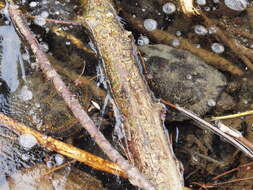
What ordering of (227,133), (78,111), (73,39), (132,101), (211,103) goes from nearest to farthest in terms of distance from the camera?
(78,111) < (132,101) < (227,133) < (211,103) < (73,39)

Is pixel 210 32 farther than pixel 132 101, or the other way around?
pixel 210 32

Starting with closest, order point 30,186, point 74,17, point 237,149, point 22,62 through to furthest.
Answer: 1. point 30,186
2. point 237,149
3. point 22,62
4. point 74,17

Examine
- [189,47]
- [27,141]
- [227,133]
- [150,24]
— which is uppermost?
[150,24]

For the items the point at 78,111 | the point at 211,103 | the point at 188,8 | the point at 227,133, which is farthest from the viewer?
the point at 188,8

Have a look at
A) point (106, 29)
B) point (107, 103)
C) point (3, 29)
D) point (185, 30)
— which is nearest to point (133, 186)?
point (107, 103)

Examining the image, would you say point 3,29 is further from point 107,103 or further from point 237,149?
point 237,149

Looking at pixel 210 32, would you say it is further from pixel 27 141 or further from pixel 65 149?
pixel 27 141

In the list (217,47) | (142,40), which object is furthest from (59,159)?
(217,47)

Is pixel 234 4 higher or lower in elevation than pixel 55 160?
higher
